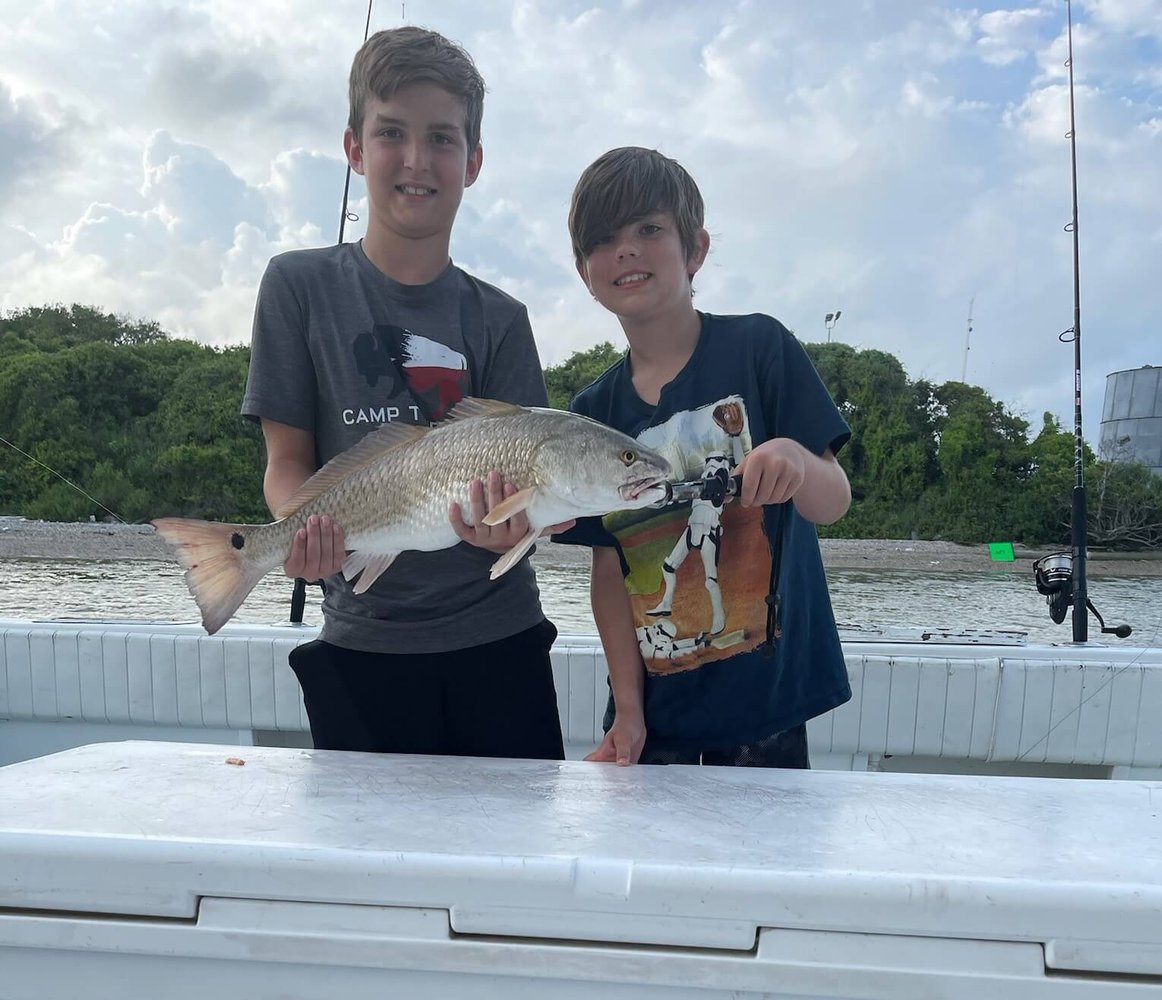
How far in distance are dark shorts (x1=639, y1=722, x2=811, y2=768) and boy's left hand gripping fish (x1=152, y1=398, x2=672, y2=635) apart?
70cm

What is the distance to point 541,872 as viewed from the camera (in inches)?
41.7

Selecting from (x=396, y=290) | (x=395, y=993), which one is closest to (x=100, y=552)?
(x=396, y=290)

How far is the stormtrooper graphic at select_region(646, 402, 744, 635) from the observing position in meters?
2.35

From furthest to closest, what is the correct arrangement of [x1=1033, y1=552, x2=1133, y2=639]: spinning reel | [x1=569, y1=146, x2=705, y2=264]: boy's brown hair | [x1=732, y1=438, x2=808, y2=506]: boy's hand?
[x1=1033, y1=552, x2=1133, y2=639]: spinning reel → [x1=569, y1=146, x2=705, y2=264]: boy's brown hair → [x1=732, y1=438, x2=808, y2=506]: boy's hand

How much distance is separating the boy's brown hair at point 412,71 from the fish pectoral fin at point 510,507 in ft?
3.43

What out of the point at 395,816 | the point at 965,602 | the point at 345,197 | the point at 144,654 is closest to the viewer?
the point at 395,816

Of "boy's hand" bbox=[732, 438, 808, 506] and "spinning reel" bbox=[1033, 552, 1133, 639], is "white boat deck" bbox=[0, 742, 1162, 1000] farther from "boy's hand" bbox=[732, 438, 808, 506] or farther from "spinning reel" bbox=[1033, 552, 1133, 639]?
"spinning reel" bbox=[1033, 552, 1133, 639]

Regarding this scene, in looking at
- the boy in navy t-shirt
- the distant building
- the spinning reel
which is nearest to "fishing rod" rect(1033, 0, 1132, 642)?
the spinning reel

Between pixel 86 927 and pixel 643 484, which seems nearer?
pixel 86 927

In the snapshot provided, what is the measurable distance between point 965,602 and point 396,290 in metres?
15.5

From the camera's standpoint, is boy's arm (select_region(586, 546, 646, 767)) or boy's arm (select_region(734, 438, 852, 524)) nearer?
boy's arm (select_region(734, 438, 852, 524))

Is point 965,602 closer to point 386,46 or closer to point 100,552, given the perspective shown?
point 386,46

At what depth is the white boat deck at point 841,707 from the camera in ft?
10.5

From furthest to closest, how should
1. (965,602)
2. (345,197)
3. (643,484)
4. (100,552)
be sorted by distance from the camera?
1. (100,552)
2. (965,602)
3. (345,197)
4. (643,484)
